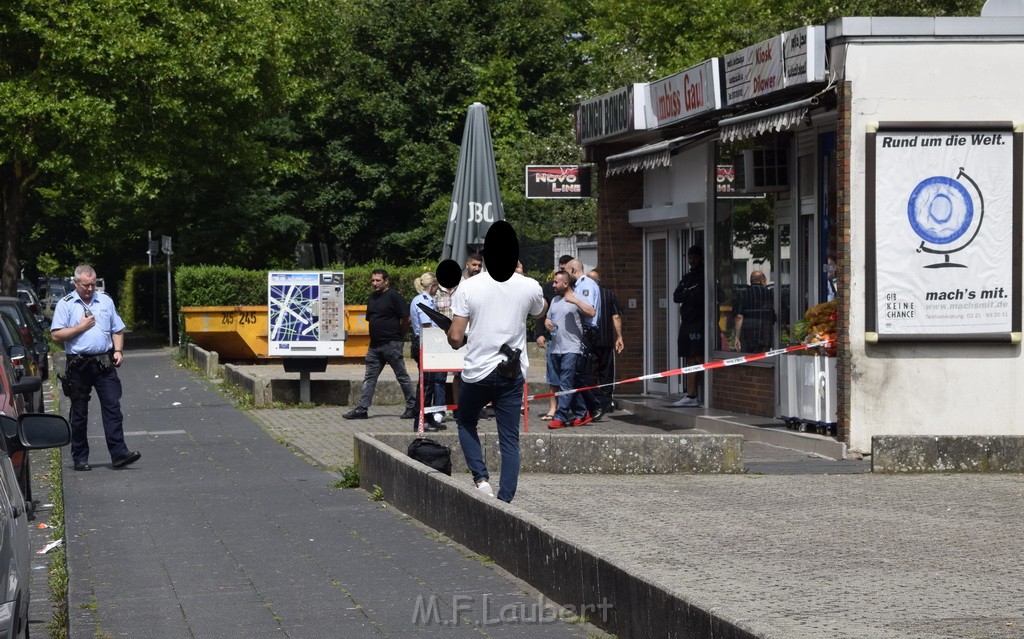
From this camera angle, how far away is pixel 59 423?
6.08 meters

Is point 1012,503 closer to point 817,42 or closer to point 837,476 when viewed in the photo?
point 837,476

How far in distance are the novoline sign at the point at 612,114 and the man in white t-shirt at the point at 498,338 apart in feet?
29.4

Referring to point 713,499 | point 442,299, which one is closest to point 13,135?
point 442,299

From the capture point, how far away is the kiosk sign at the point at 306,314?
66.2 feet

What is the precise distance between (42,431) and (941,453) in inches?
326

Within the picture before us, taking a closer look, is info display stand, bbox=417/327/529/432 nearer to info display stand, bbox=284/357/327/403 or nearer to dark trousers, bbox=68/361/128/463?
dark trousers, bbox=68/361/128/463

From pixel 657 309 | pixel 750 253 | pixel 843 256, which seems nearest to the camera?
pixel 843 256

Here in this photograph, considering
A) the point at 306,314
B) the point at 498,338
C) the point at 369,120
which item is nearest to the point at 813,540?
the point at 498,338

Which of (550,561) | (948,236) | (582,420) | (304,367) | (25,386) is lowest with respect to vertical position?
(582,420)

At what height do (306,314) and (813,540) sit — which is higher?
(306,314)

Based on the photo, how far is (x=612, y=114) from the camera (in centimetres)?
1922

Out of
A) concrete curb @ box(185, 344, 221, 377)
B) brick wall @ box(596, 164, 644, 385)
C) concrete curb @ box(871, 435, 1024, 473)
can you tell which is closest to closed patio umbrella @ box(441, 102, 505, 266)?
brick wall @ box(596, 164, 644, 385)

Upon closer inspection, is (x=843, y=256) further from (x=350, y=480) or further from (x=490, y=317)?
(x=490, y=317)


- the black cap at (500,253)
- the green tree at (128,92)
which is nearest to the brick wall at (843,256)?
the black cap at (500,253)
